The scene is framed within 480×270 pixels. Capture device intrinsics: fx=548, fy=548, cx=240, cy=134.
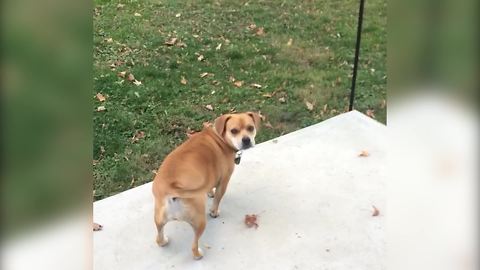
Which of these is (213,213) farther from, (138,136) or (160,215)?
(138,136)

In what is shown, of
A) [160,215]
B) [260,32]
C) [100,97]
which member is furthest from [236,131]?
[260,32]

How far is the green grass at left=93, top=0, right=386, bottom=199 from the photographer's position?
5.02m

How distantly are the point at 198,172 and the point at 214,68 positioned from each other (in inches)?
128

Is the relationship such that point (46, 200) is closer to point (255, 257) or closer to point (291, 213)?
point (255, 257)

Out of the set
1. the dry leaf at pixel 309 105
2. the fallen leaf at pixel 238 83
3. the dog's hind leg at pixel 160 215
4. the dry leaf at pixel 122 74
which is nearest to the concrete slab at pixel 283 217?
the dog's hind leg at pixel 160 215

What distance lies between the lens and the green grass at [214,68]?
502 cm

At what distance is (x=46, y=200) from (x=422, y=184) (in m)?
0.84

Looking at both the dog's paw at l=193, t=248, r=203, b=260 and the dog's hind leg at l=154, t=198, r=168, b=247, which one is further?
the dog's paw at l=193, t=248, r=203, b=260

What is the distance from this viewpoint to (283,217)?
12.2ft

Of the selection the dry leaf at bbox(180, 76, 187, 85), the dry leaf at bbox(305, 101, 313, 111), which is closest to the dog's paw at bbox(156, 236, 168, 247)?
the dry leaf at bbox(305, 101, 313, 111)

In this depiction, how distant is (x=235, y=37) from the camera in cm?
714

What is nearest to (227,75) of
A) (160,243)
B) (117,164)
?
(117,164)

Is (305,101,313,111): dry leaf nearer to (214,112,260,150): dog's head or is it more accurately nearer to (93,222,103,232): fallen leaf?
(214,112,260,150): dog's head

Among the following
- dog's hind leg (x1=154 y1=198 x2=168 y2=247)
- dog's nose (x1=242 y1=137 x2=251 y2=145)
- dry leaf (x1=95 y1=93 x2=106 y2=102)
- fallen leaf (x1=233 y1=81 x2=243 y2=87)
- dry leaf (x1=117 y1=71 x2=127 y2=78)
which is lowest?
dog's hind leg (x1=154 y1=198 x2=168 y2=247)
